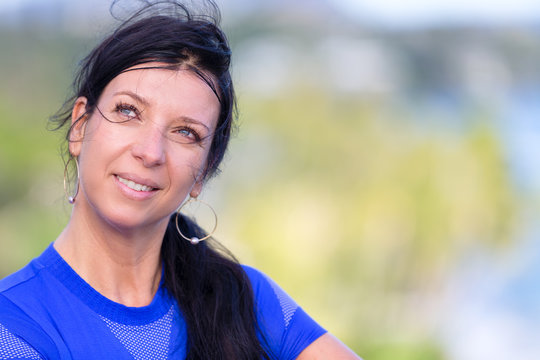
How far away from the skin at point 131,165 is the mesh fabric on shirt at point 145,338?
0.07 meters

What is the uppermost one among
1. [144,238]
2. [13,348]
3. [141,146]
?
[141,146]

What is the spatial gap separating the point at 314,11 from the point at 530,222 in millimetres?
19794

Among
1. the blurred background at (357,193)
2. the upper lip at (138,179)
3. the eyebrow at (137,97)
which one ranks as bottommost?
the upper lip at (138,179)

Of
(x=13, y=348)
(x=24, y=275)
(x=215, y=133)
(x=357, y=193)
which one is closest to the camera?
(x=13, y=348)

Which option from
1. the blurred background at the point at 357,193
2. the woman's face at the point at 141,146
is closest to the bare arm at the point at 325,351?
the woman's face at the point at 141,146

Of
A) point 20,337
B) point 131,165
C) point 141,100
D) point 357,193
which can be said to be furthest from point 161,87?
point 357,193

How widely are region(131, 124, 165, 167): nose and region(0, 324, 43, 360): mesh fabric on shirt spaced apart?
0.46 metres

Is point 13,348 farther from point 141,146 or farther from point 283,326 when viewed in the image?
point 283,326

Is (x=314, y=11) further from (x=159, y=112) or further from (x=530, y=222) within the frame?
(x=159, y=112)

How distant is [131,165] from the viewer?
5.80 ft

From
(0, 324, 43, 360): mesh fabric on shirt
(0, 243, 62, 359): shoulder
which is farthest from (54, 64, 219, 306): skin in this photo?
(0, 324, 43, 360): mesh fabric on shirt

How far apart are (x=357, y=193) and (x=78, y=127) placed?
23254mm

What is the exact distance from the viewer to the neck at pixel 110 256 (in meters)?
1.84

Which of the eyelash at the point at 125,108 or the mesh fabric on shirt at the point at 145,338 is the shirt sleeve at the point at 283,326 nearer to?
the mesh fabric on shirt at the point at 145,338
